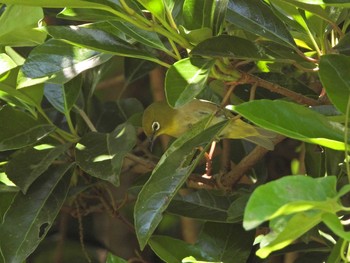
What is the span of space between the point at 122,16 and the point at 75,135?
0.46 m

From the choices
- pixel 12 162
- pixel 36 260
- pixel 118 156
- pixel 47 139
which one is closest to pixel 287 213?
pixel 118 156

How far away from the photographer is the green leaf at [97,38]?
1.27 meters

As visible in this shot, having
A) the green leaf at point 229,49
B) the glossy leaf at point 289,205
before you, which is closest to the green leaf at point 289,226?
the glossy leaf at point 289,205

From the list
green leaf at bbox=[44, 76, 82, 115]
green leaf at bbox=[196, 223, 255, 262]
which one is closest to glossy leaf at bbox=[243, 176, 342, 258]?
green leaf at bbox=[196, 223, 255, 262]

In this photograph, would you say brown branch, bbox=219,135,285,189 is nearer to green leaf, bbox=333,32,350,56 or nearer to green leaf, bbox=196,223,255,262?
green leaf, bbox=196,223,255,262

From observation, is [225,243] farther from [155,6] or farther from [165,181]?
[155,6]

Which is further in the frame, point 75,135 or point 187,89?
point 75,135

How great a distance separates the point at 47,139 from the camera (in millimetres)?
1605

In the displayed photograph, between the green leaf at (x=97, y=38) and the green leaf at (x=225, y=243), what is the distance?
36cm

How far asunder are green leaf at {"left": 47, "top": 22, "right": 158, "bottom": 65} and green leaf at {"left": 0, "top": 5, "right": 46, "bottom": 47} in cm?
6

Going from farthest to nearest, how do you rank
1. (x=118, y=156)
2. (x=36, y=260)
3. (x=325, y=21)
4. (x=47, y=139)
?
(x=36, y=260)
(x=47, y=139)
(x=118, y=156)
(x=325, y=21)

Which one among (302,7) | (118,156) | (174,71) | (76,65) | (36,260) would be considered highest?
(302,7)

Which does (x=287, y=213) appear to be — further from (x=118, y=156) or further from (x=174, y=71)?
(x=118, y=156)

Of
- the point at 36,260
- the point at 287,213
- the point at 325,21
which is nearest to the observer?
the point at 287,213
